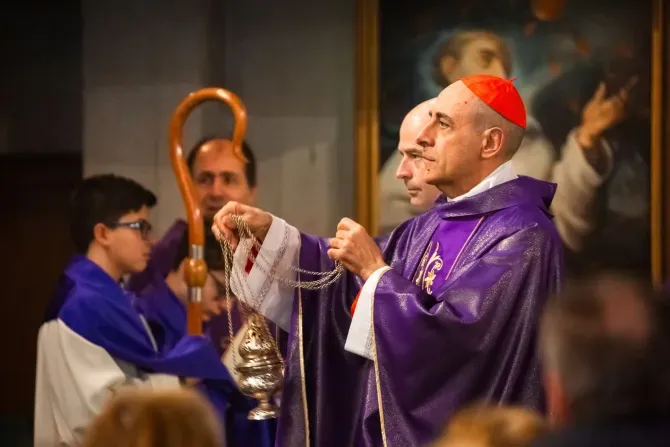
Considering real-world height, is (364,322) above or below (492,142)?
below

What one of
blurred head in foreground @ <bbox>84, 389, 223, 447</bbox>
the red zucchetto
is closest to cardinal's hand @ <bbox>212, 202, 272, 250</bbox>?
the red zucchetto

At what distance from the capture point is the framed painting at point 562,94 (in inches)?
225

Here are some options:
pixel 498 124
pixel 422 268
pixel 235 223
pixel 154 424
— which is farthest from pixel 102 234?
pixel 154 424

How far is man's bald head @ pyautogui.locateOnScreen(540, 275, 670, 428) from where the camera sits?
1919mm

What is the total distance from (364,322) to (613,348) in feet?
4.85

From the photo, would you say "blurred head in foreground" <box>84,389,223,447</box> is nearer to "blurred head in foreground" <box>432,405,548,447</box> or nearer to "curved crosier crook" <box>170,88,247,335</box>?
"blurred head in foreground" <box>432,405,548,447</box>

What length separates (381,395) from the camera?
335cm

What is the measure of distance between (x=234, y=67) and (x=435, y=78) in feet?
3.58

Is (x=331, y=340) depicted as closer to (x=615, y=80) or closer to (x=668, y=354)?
(x=668, y=354)

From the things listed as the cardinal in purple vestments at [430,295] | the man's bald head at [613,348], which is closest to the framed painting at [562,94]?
the cardinal in purple vestments at [430,295]

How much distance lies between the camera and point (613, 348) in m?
1.94

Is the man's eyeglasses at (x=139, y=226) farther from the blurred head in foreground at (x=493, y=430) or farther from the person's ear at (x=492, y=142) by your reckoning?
→ the blurred head in foreground at (x=493, y=430)

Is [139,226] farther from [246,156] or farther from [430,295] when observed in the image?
[430,295]

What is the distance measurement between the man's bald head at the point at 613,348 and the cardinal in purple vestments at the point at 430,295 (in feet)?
4.16
